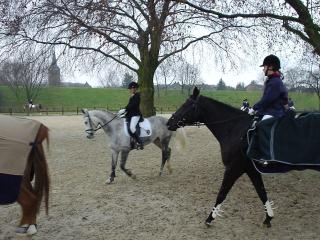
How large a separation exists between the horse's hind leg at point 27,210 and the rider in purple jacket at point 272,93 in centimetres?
352

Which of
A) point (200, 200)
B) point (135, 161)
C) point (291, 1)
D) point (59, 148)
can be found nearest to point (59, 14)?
point (59, 148)

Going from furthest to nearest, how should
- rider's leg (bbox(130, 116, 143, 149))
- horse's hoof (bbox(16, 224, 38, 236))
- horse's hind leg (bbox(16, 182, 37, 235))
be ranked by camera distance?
1. rider's leg (bbox(130, 116, 143, 149))
2. horse's hoof (bbox(16, 224, 38, 236))
3. horse's hind leg (bbox(16, 182, 37, 235))

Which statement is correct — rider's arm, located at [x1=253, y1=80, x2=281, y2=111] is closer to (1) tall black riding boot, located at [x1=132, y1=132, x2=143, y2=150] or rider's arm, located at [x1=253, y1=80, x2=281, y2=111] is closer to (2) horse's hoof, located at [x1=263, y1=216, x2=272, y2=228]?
(2) horse's hoof, located at [x1=263, y1=216, x2=272, y2=228]

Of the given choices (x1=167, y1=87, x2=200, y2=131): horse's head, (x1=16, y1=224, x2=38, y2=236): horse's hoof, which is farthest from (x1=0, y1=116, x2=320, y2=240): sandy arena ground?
(x1=167, y1=87, x2=200, y2=131): horse's head

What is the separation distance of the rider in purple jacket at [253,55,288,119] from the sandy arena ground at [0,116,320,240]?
68.1 inches

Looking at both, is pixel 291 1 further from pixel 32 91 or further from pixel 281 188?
pixel 32 91

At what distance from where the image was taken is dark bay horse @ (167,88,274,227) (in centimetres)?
593

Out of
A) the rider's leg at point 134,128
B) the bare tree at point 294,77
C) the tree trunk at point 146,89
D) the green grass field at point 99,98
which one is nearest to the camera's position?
the rider's leg at point 134,128

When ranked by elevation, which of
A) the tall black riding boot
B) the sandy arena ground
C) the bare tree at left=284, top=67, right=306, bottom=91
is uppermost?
the bare tree at left=284, top=67, right=306, bottom=91

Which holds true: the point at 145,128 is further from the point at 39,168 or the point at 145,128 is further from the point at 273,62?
the point at 39,168

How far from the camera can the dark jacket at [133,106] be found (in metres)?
9.31

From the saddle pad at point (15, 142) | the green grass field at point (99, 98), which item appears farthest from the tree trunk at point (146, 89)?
the green grass field at point (99, 98)

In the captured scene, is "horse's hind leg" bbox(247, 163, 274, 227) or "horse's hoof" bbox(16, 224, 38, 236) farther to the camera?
"horse's hind leg" bbox(247, 163, 274, 227)

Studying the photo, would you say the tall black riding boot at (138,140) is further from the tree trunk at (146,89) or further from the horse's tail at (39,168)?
the tree trunk at (146,89)
